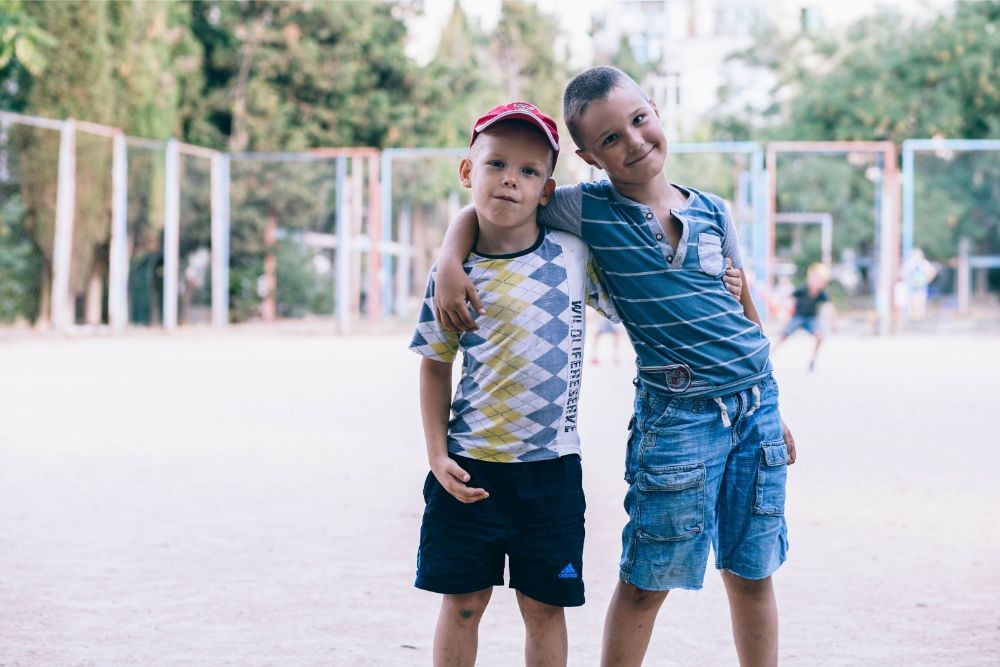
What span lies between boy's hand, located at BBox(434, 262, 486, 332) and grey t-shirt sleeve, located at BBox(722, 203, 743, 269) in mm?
592

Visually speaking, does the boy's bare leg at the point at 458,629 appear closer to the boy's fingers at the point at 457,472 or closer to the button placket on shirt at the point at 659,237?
the boy's fingers at the point at 457,472

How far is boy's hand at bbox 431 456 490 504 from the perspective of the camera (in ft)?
8.66

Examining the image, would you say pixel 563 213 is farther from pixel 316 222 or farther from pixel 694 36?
pixel 694 36

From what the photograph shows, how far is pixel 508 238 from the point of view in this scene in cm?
275

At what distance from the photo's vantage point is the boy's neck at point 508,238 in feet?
9.03

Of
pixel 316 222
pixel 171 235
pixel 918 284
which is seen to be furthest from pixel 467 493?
pixel 918 284

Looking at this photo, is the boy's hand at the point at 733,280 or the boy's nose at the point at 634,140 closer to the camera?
the boy's nose at the point at 634,140

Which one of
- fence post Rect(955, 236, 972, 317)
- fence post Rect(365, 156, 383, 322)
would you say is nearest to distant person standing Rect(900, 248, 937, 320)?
fence post Rect(955, 236, 972, 317)

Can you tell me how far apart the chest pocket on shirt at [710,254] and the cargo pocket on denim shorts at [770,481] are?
0.38m

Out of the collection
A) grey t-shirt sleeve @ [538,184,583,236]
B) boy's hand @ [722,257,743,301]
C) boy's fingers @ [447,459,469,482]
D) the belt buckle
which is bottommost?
boy's fingers @ [447,459,469,482]

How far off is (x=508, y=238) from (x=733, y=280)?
1.67 ft

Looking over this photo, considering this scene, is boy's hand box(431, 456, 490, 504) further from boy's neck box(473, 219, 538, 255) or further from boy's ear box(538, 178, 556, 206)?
boy's ear box(538, 178, 556, 206)

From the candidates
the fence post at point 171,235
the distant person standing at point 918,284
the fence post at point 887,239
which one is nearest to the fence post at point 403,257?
the fence post at point 171,235

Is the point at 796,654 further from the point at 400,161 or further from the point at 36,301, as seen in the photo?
the point at 400,161
